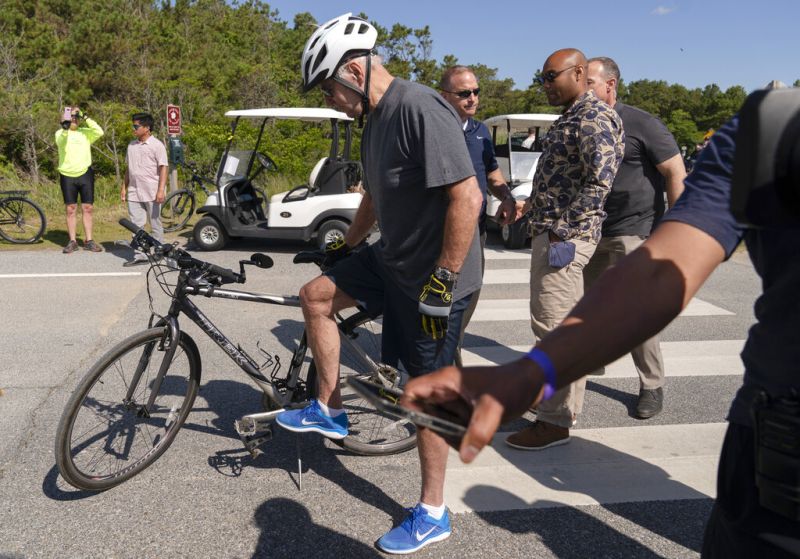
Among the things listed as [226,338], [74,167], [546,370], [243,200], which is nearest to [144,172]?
[74,167]

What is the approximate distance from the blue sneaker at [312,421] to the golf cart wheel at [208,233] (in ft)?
23.3

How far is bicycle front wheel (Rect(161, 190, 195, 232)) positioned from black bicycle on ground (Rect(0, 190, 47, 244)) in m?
2.22

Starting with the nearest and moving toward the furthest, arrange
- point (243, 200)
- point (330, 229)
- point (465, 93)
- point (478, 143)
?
point (478, 143) → point (465, 93) → point (330, 229) → point (243, 200)

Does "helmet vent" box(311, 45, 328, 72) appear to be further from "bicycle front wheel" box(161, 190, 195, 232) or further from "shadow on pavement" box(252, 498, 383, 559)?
"bicycle front wheel" box(161, 190, 195, 232)

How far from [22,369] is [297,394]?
2.61m

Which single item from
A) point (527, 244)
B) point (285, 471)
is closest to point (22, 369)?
point (285, 471)

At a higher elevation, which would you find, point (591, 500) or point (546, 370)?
point (546, 370)

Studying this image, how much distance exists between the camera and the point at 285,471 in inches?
137

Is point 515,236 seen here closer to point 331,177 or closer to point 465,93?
point 331,177

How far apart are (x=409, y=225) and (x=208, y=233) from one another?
25.3 ft

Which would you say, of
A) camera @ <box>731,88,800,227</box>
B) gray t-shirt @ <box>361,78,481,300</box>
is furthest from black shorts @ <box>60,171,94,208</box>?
camera @ <box>731,88,800,227</box>

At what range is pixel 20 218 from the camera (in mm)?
10289

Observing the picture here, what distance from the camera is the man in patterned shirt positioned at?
11.7 ft

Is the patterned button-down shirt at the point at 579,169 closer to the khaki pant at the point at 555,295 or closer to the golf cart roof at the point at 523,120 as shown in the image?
the khaki pant at the point at 555,295
